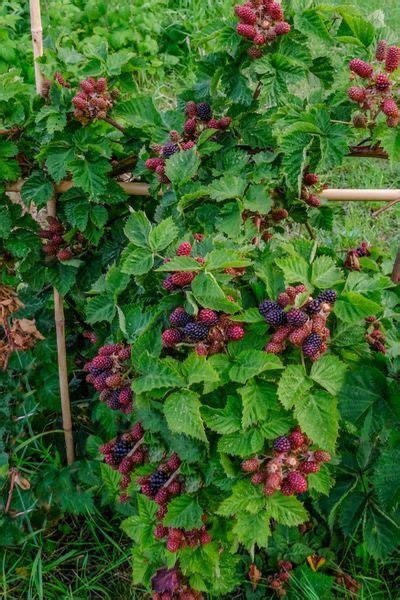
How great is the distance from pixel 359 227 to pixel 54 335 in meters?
1.66

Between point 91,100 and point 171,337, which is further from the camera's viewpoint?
point 91,100

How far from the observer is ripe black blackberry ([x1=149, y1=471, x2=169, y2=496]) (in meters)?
1.46

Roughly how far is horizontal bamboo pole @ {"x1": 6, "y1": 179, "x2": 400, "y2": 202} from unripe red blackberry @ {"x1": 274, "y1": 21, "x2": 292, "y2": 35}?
0.42m

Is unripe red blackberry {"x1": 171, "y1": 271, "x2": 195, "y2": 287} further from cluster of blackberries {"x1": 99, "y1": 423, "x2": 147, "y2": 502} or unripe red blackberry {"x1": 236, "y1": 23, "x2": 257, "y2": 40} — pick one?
unripe red blackberry {"x1": 236, "y1": 23, "x2": 257, "y2": 40}

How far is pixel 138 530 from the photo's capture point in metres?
1.74

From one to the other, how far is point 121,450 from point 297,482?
1.44 ft

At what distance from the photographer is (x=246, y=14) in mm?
1531

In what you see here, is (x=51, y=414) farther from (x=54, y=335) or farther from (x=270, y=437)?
(x=270, y=437)

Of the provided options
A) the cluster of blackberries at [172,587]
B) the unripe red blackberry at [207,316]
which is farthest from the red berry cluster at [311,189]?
the cluster of blackberries at [172,587]

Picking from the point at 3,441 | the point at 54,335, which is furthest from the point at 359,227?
the point at 3,441

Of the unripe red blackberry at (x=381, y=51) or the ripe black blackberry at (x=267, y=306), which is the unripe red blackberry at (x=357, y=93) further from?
the ripe black blackberry at (x=267, y=306)

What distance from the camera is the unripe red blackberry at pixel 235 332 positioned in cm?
129

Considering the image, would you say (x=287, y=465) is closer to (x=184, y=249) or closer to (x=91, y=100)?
(x=184, y=249)

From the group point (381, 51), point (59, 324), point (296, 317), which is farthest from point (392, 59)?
point (59, 324)
